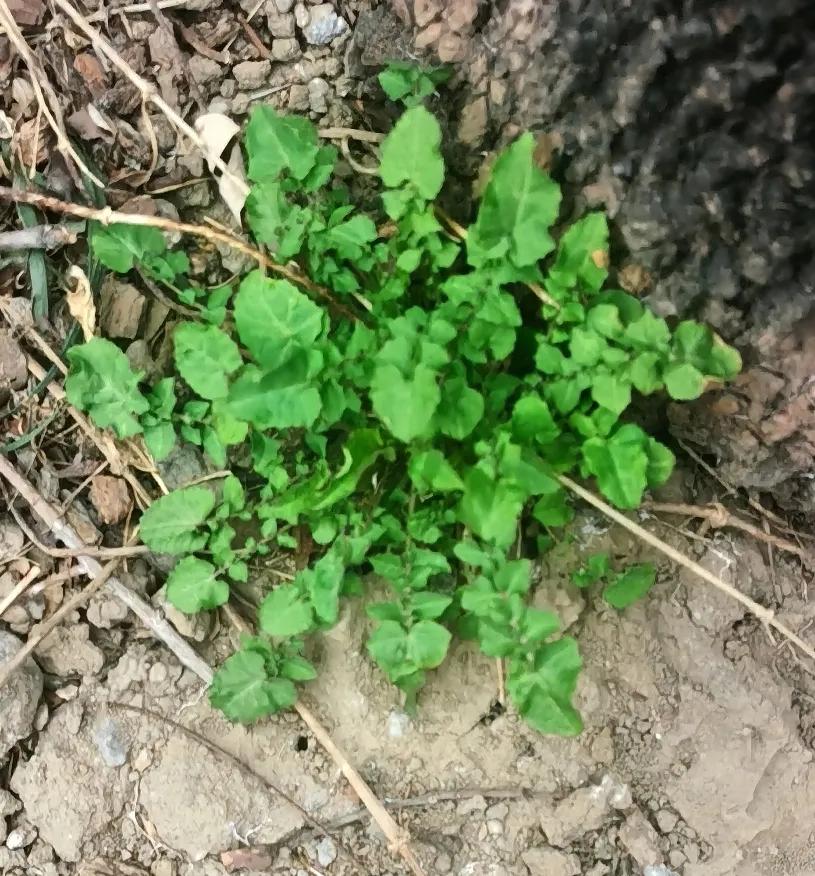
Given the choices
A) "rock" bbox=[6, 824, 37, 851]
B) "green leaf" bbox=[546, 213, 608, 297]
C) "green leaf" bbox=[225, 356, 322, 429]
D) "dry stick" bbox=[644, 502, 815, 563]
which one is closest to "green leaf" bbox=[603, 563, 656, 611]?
A: "dry stick" bbox=[644, 502, 815, 563]

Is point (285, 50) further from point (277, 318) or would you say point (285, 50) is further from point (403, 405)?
point (403, 405)

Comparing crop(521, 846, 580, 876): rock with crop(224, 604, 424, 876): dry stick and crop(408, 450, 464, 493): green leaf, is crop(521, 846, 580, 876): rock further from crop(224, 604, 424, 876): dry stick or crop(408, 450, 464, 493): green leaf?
crop(408, 450, 464, 493): green leaf

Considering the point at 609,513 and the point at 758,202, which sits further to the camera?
the point at 609,513

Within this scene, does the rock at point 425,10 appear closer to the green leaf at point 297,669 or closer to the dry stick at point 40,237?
the dry stick at point 40,237

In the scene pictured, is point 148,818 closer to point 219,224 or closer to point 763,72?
point 219,224

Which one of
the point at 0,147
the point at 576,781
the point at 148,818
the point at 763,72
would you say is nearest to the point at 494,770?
the point at 576,781
